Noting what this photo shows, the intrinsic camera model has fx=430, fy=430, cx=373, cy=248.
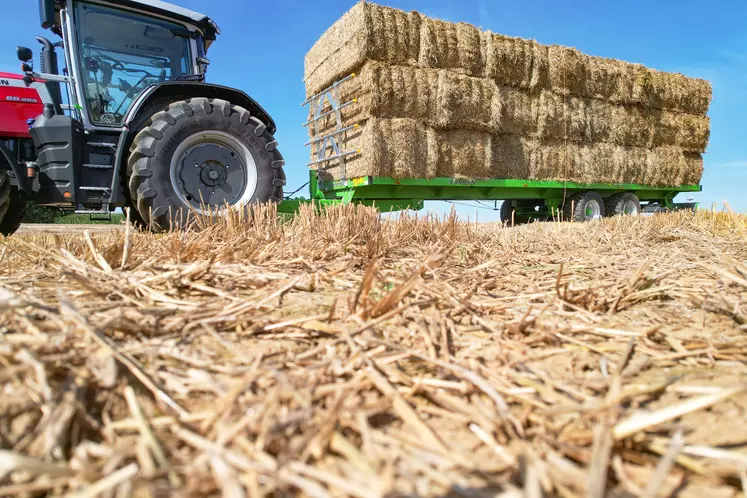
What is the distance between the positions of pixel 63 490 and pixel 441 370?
26.9 inches

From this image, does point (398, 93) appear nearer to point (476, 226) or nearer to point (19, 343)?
point (476, 226)

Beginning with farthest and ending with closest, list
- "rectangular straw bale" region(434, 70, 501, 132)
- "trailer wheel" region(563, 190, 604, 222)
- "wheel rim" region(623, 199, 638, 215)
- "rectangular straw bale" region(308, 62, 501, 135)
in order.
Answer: "wheel rim" region(623, 199, 638, 215)
"trailer wheel" region(563, 190, 604, 222)
"rectangular straw bale" region(434, 70, 501, 132)
"rectangular straw bale" region(308, 62, 501, 135)

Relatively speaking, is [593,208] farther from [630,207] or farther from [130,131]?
[130,131]

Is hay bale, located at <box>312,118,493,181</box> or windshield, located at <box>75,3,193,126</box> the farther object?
hay bale, located at <box>312,118,493,181</box>

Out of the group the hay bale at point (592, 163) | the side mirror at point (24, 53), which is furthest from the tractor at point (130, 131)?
the hay bale at point (592, 163)

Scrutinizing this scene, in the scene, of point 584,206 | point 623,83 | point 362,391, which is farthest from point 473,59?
point 362,391

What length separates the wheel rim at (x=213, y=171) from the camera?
4.01 meters

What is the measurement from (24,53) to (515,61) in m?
7.29

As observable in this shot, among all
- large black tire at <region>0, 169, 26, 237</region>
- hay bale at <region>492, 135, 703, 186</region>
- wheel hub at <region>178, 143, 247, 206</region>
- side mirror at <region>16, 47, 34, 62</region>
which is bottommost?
large black tire at <region>0, 169, 26, 237</region>

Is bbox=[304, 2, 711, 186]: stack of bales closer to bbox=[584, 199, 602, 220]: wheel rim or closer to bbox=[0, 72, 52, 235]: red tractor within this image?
bbox=[584, 199, 602, 220]: wheel rim

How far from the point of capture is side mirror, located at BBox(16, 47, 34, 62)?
3688mm

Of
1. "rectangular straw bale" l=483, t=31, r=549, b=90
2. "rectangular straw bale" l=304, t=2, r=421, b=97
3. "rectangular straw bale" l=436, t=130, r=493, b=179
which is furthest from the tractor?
"rectangular straw bale" l=483, t=31, r=549, b=90

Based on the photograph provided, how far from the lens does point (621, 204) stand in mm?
9820

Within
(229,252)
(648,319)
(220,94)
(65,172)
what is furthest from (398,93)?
(648,319)
